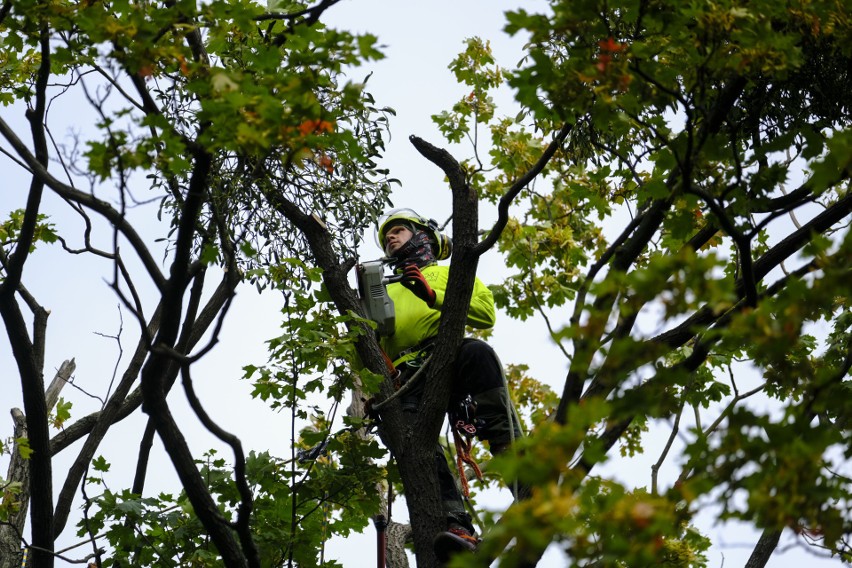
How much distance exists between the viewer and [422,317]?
6.07 metres

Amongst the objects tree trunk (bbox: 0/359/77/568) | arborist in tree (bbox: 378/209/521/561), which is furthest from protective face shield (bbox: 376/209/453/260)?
tree trunk (bbox: 0/359/77/568)

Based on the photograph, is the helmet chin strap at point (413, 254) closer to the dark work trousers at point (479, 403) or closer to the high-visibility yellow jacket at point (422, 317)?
the high-visibility yellow jacket at point (422, 317)

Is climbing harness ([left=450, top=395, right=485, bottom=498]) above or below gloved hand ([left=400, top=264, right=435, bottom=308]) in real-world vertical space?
below

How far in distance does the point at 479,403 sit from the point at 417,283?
87cm

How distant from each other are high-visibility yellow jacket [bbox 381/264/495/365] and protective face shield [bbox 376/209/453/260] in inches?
21.8

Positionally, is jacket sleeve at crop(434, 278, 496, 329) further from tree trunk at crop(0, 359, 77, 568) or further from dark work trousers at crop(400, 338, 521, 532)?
tree trunk at crop(0, 359, 77, 568)

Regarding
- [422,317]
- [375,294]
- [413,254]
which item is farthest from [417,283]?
[413,254]

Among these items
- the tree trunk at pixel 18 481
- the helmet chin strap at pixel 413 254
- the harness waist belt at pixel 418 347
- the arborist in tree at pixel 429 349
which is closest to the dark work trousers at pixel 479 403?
the arborist in tree at pixel 429 349

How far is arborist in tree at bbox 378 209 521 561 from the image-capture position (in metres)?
5.19

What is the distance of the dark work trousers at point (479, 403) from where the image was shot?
5.19m

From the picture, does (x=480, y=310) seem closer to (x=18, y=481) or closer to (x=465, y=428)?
(x=465, y=428)

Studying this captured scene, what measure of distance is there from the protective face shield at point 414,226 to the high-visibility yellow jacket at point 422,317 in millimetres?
553

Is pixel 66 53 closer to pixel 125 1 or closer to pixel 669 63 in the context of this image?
pixel 125 1

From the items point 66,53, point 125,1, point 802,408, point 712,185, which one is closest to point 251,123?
point 125,1
